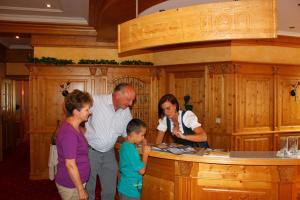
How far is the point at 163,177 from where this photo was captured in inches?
137

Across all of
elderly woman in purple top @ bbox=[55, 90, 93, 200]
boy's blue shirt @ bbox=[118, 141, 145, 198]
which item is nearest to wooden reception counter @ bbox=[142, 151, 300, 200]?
boy's blue shirt @ bbox=[118, 141, 145, 198]

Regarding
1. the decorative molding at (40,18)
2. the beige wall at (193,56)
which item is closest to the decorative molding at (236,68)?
the beige wall at (193,56)

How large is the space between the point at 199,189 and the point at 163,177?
419 mm

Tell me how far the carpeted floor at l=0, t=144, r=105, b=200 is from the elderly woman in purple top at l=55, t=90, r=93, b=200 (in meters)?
2.96

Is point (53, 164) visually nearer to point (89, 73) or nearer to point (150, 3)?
point (89, 73)

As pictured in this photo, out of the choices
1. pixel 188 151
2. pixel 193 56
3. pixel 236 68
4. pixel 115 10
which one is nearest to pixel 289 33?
pixel 236 68

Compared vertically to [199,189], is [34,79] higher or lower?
higher

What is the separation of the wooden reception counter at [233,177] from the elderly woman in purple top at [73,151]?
1005mm

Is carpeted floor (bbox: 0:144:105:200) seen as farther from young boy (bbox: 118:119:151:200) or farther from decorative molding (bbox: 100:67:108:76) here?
young boy (bbox: 118:119:151:200)

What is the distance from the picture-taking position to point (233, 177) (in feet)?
10.5

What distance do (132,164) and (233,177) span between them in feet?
3.35

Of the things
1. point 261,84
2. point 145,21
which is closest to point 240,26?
point 145,21

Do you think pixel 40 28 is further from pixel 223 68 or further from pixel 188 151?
pixel 188 151

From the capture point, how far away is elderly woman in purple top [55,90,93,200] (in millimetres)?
2412
